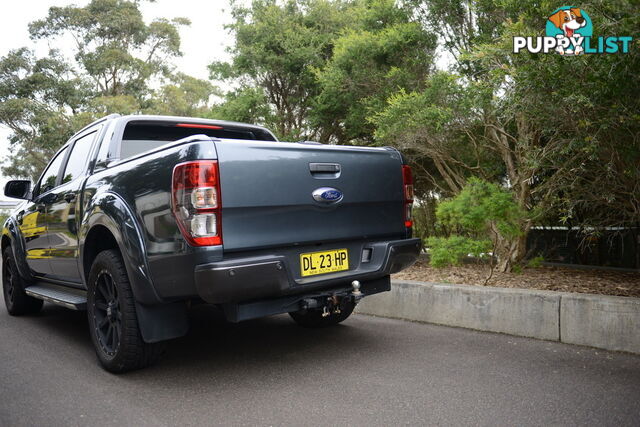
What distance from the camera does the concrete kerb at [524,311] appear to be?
3953 mm

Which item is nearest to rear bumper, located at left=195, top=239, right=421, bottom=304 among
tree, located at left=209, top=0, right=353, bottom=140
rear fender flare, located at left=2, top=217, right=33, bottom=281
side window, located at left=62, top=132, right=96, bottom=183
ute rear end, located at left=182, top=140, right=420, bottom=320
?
ute rear end, located at left=182, top=140, right=420, bottom=320

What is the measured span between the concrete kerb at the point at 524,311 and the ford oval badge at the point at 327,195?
1.95 meters

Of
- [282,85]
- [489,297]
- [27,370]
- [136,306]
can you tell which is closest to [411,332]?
[489,297]

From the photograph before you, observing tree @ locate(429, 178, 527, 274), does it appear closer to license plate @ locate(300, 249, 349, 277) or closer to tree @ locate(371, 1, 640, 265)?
tree @ locate(371, 1, 640, 265)

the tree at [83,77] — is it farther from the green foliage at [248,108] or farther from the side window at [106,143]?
the side window at [106,143]

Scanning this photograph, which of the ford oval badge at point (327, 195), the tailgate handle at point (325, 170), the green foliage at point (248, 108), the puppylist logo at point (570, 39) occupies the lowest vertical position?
the ford oval badge at point (327, 195)

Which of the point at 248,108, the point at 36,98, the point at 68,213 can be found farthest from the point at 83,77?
the point at 68,213

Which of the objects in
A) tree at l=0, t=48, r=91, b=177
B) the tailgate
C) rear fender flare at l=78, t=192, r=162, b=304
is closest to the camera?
the tailgate

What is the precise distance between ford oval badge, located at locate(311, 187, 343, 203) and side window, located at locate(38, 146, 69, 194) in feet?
10.0

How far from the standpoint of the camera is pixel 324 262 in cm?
354

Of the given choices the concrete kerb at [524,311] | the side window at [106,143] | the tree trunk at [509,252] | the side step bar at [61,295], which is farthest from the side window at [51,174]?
the tree trunk at [509,252]

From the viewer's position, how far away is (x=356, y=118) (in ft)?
29.2

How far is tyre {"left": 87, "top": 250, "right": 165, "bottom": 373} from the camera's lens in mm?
3482

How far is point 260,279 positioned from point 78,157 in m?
2.71
